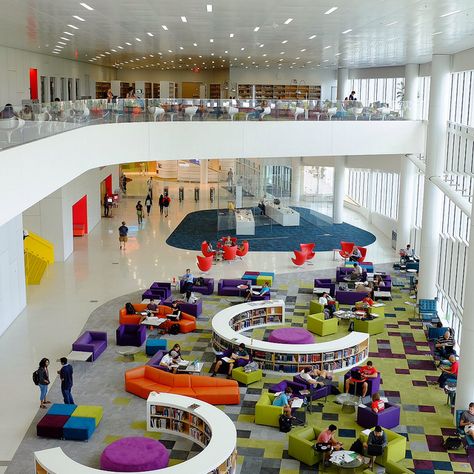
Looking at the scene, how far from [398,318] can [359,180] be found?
20058mm

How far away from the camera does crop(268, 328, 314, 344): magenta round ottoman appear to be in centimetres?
1688

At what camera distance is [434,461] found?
40.2 feet

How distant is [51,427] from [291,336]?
6371 mm

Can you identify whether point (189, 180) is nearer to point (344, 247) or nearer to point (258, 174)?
point (258, 174)

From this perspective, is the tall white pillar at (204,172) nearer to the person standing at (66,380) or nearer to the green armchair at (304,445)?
the person standing at (66,380)

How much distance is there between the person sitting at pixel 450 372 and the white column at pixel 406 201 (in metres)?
13.1

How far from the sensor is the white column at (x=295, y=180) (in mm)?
33250

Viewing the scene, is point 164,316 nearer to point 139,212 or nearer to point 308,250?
point 308,250

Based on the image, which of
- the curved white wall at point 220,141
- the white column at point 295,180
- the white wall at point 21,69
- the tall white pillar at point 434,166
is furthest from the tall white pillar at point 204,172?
the tall white pillar at point 434,166

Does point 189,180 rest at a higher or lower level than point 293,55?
lower

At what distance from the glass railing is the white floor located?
5.06 meters

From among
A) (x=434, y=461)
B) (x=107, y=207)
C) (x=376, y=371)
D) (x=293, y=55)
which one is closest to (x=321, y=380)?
(x=376, y=371)

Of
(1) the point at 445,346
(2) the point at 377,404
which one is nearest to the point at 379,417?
(2) the point at 377,404

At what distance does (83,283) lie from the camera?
22875mm
